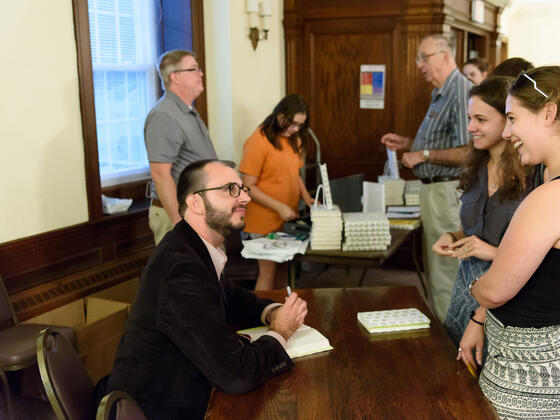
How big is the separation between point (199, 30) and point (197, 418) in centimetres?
369

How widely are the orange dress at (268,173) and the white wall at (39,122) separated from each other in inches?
40.7

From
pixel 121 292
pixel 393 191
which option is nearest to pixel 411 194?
pixel 393 191

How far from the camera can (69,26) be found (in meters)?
3.68

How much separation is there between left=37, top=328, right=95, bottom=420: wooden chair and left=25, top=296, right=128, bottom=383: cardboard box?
5.14 ft

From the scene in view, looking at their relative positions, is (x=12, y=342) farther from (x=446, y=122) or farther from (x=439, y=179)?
(x=446, y=122)

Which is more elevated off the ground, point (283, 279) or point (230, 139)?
point (230, 139)

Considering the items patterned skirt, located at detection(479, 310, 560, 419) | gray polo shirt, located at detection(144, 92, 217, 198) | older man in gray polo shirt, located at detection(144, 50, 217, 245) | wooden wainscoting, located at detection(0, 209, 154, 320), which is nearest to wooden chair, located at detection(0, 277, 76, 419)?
wooden wainscoting, located at detection(0, 209, 154, 320)

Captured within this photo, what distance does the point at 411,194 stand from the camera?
196 inches

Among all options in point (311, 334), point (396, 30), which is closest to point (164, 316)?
point (311, 334)

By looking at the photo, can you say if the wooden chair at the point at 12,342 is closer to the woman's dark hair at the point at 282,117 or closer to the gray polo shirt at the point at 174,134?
the gray polo shirt at the point at 174,134

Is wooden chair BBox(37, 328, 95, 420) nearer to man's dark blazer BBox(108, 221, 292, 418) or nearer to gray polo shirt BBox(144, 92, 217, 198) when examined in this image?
man's dark blazer BBox(108, 221, 292, 418)

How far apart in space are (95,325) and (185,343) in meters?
1.75

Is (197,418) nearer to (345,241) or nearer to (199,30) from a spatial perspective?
(345,241)

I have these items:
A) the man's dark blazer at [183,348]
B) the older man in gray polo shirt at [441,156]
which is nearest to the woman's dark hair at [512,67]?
the older man in gray polo shirt at [441,156]
